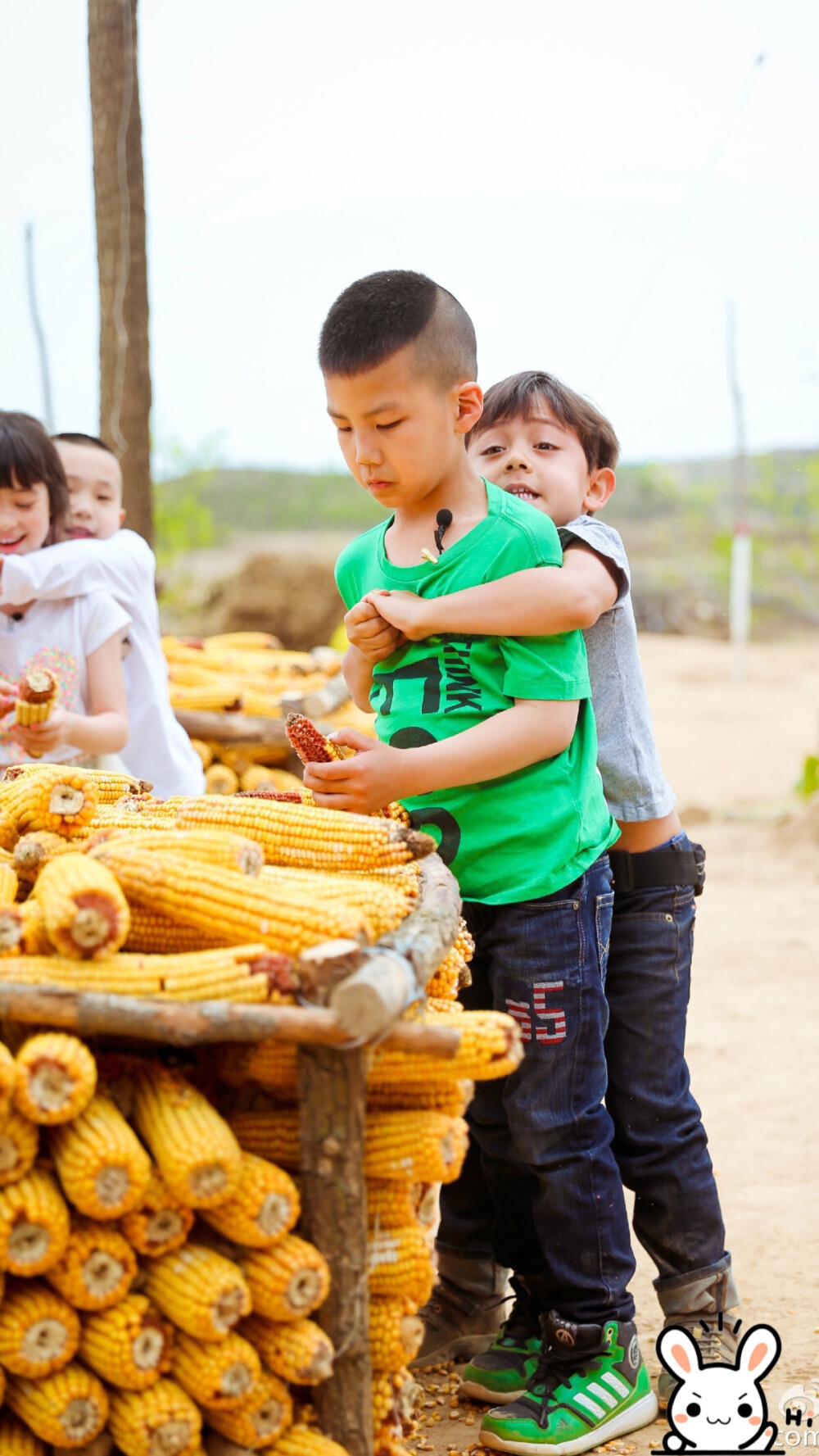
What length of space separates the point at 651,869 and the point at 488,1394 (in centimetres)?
114

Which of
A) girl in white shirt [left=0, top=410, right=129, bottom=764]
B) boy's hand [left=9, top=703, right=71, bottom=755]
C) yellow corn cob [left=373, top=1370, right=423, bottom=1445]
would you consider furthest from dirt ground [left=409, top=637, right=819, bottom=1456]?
girl in white shirt [left=0, top=410, right=129, bottom=764]

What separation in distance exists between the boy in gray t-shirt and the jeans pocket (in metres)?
0.27

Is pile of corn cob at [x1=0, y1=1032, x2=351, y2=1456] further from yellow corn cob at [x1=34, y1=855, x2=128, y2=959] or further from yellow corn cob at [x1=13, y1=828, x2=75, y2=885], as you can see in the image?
yellow corn cob at [x1=13, y1=828, x2=75, y2=885]

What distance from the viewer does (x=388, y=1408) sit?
6.59 feet

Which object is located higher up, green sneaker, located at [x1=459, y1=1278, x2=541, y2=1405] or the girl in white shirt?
the girl in white shirt

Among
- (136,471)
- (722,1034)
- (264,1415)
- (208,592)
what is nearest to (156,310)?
(208,592)

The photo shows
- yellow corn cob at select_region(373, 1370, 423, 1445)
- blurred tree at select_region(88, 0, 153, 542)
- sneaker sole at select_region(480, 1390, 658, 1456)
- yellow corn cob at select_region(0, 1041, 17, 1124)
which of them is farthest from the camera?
blurred tree at select_region(88, 0, 153, 542)

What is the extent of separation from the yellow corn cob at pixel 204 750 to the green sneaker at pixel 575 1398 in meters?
3.75

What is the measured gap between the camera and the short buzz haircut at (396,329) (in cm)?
238

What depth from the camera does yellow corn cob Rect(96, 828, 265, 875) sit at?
2.04m

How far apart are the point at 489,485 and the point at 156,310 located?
685 inches

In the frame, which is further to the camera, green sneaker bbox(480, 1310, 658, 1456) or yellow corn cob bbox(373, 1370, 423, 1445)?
green sneaker bbox(480, 1310, 658, 1456)

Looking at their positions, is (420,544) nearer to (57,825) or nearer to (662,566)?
(57,825)

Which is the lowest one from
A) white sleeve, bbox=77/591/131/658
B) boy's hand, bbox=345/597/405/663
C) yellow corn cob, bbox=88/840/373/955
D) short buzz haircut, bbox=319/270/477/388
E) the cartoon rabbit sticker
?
the cartoon rabbit sticker
